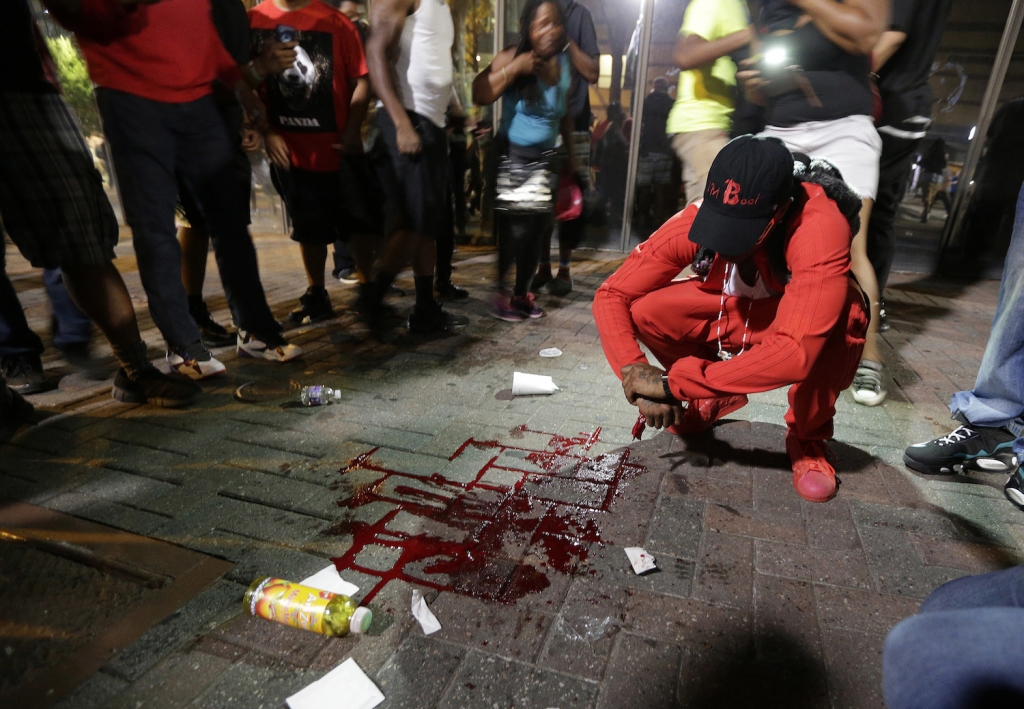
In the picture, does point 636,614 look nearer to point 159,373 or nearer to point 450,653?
point 450,653

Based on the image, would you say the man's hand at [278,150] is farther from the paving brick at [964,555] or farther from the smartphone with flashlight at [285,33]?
the paving brick at [964,555]

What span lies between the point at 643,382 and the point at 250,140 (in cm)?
269

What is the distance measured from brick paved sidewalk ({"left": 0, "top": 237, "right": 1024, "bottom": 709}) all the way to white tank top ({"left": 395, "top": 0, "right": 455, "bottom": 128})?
1630 millimetres

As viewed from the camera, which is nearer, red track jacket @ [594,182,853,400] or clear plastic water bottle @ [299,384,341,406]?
red track jacket @ [594,182,853,400]

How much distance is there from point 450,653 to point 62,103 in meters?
2.81

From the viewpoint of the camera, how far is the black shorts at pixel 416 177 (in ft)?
10.9

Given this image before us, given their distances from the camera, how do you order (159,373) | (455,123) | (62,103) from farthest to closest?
(455,123) → (159,373) → (62,103)

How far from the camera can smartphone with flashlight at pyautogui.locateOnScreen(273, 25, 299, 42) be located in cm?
323

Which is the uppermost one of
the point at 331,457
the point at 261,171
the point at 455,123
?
the point at 455,123

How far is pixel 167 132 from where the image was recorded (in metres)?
2.62

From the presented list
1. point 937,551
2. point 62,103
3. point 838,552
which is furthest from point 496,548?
point 62,103

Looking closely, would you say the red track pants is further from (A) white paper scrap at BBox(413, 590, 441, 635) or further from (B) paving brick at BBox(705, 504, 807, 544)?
(A) white paper scrap at BBox(413, 590, 441, 635)

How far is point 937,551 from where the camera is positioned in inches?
68.8

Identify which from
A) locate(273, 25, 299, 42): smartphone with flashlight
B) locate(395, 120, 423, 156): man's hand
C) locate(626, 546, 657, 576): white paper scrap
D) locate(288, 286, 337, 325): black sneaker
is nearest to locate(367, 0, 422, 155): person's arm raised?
locate(395, 120, 423, 156): man's hand
